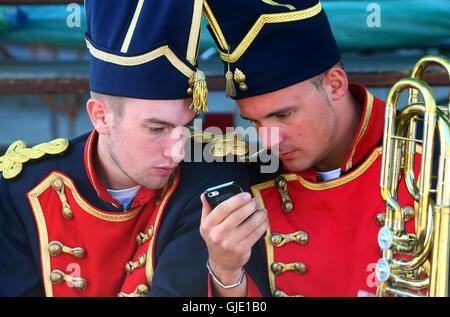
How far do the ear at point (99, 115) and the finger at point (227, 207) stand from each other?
1.21 ft

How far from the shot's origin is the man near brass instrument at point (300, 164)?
186cm

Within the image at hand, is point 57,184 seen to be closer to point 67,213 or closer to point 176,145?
point 67,213

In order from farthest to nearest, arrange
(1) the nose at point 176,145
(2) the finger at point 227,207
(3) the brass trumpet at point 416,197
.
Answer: (1) the nose at point 176,145, (2) the finger at point 227,207, (3) the brass trumpet at point 416,197

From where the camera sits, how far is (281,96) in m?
1.90

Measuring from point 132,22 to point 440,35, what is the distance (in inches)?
37.7

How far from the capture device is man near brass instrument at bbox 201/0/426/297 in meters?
1.86

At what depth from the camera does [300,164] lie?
6.45 feet

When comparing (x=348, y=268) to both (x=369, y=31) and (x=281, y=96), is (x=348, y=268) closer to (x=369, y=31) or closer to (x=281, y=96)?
(x=281, y=96)

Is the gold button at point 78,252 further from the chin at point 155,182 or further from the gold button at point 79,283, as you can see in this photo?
the chin at point 155,182

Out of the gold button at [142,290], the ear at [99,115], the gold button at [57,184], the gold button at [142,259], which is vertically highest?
the ear at [99,115]

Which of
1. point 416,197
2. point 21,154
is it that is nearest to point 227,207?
point 416,197

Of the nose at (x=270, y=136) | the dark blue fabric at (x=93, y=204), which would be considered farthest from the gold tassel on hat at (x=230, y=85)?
the dark blue fabric at (x=93, y=204)

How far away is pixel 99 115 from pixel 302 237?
0.63 metres

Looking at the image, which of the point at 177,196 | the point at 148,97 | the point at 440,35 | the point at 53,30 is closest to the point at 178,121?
the point at 148,97
